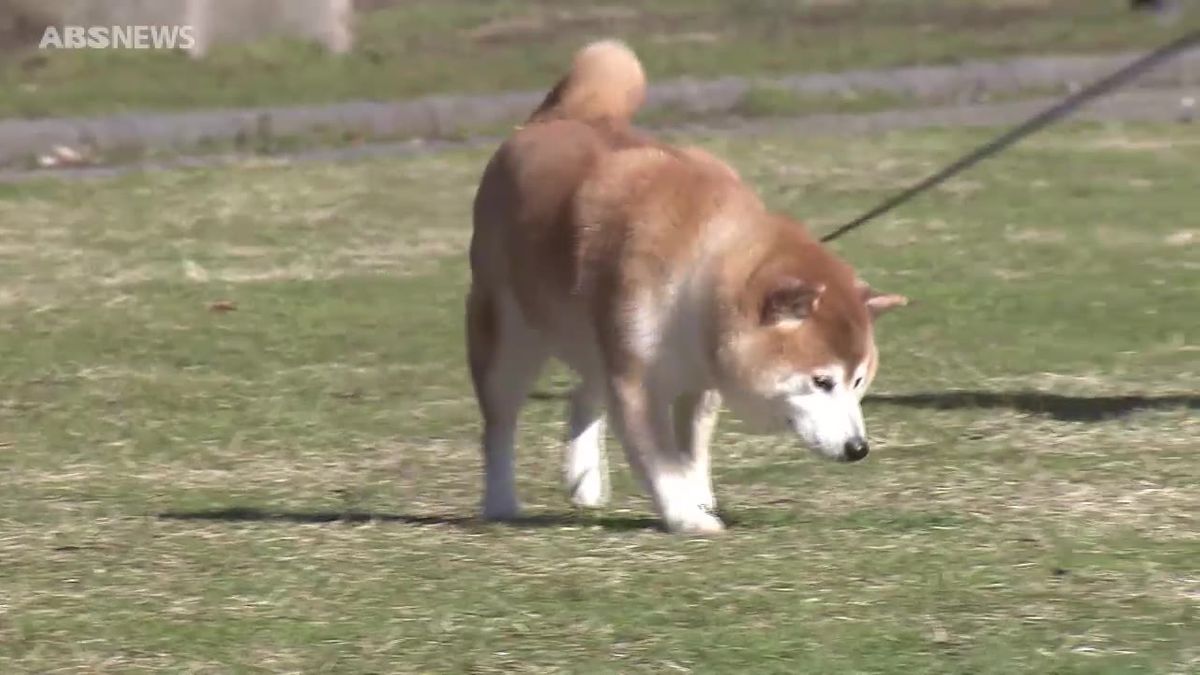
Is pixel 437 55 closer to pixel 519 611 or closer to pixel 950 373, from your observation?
pixel 950 373

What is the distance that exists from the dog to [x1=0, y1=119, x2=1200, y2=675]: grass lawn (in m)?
0.26

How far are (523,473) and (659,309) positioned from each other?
135 centimetres

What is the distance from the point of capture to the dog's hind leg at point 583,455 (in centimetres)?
591

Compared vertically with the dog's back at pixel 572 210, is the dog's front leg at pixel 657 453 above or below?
below

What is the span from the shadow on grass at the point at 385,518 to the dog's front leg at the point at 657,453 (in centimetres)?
19

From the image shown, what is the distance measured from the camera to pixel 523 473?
21.1 feet

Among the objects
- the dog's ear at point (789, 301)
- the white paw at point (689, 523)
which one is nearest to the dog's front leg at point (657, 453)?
the white paw at point (689, 523)

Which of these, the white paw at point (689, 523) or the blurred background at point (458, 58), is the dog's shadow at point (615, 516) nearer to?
the white paw at point (689, 523)

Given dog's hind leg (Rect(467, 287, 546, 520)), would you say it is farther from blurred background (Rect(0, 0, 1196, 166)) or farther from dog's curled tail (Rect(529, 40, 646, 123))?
blurred background (Rect(0, 0, 1196, 166))

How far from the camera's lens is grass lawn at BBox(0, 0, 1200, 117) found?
48.1 feet

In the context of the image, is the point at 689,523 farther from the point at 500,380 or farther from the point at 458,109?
the point at 458,109

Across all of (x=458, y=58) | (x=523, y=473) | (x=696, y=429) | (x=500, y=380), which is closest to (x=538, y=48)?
(x=458, y=58)

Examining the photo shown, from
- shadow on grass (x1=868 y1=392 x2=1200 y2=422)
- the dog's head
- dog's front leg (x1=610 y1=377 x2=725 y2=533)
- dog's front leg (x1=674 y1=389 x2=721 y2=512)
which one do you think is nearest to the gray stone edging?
shadow on grass (x1=868 y1=392 x2=1200 y2=422)

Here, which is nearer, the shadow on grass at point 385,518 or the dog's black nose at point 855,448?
the dog's black nose at point 855,448
